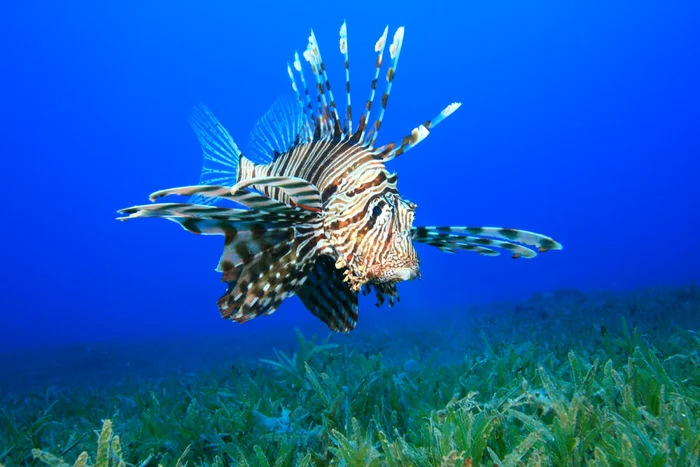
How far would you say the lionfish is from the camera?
8.49 feet

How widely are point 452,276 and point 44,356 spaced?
48.9m

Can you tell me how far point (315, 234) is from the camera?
3.02m

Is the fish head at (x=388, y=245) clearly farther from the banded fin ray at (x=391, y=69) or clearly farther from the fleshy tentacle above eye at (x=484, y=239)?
the banded fin ray at (x=391, y=69)

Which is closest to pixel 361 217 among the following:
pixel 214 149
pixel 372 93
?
pixel 372 93

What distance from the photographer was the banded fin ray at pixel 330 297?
3.34m

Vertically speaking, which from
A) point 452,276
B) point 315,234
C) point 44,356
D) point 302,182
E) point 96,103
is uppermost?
point 96,103

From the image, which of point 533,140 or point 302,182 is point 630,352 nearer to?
point 302,182

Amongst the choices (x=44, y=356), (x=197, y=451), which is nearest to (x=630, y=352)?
(x=197, y=451)

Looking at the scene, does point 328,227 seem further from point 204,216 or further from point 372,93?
point 372,93

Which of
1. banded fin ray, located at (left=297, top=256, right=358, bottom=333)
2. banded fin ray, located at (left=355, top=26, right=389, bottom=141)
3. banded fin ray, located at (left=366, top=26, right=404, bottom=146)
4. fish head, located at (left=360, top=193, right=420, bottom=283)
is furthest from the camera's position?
banded fin ray, located at (left=297, top=256, right=358, bottom=333)

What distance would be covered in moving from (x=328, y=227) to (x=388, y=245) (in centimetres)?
50

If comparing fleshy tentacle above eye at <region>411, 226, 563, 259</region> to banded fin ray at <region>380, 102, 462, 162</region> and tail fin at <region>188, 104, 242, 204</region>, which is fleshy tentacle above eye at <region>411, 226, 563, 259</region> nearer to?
banded fin ray at <region>380, 102, 462, 162</region>

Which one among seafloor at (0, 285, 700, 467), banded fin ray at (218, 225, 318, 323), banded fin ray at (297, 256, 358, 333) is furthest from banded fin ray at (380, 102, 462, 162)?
seafloor at (0, 285, 700, 467)

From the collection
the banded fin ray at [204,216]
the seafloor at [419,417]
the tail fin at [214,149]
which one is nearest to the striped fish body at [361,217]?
the banded fin ray at [204,216]
